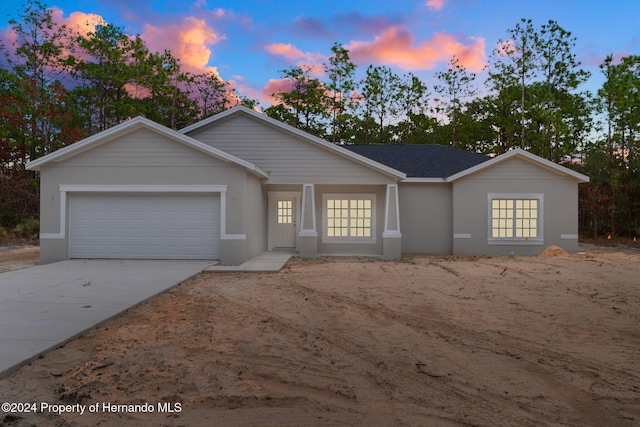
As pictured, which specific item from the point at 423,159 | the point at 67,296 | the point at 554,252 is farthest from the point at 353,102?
the point at 67,296

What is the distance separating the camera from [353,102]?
32.2 metres

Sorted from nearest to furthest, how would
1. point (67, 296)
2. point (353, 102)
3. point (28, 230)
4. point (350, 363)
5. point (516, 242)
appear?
point (350, 363), point (67, 296), point (516, 242), point (28, 230), point (353, 102)

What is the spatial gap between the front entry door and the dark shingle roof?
4.49 meters

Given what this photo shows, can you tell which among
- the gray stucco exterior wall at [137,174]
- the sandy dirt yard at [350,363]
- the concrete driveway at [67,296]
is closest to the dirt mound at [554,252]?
the sandy dirt yard at [350,363]

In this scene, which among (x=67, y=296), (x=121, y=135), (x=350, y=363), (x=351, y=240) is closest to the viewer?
(x=350, y=363)

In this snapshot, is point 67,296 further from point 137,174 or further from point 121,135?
point 121,135

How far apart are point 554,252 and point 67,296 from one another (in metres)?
14.6

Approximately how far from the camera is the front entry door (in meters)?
16.1

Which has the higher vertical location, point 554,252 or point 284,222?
point 284,222

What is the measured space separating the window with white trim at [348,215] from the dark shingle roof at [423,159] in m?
2.13

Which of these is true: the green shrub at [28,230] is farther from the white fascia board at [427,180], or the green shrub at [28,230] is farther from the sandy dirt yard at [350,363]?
the white fascia board at [427,180]

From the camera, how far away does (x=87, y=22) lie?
94.1 feet

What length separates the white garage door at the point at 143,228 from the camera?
12094mm

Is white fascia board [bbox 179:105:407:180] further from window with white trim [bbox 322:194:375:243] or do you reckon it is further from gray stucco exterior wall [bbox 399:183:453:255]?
window with white trim [bbox 322:194:375:243]
